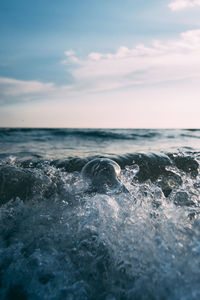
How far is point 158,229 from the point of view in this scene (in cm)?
176

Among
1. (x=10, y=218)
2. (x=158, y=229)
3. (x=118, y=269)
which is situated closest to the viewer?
(x=118, y=269)

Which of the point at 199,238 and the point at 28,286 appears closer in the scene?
the point at 28,286

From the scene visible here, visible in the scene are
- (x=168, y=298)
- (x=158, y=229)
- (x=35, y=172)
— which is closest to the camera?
(x=168, y=298)

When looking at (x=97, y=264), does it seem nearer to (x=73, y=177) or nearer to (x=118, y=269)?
(x=118, y=269)

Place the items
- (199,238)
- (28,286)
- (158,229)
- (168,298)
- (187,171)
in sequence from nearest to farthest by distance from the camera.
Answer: (168,298) → (28,286) → (199,238) → (158,229) → (187,171)

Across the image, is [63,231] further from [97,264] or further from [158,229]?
[158,229]

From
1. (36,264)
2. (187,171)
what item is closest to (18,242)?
(36,264)

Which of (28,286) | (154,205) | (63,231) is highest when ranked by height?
(154,205)

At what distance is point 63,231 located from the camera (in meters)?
Result: 1.83

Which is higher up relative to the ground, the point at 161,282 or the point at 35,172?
the point at 35,172

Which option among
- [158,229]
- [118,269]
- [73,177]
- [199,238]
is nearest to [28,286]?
[118,269]

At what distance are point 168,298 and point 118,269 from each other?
1.16 ft

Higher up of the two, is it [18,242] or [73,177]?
[73,177]

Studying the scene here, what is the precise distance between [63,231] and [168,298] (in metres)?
0.90
